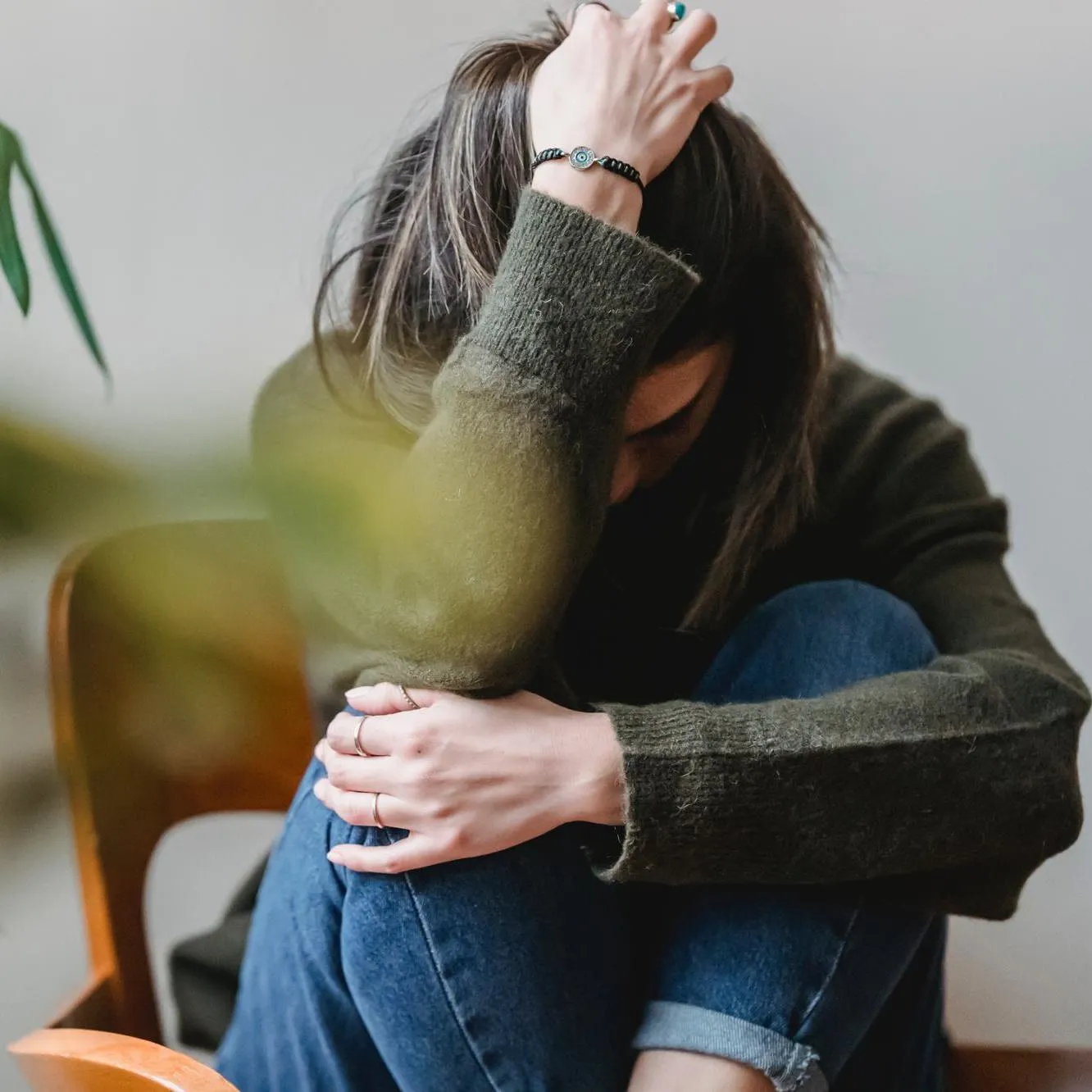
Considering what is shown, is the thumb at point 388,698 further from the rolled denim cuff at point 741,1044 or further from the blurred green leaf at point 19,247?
the blurred green leaf at point 19,247

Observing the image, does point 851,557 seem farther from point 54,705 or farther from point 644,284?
point 54,705

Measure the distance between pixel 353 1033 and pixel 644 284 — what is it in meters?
0.44

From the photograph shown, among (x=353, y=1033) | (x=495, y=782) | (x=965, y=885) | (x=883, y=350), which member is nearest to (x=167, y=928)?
(x=353, y=1033)

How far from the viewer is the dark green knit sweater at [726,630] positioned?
0.50m

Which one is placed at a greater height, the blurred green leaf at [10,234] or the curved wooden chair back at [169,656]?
the blurred green leaf at [10,234]

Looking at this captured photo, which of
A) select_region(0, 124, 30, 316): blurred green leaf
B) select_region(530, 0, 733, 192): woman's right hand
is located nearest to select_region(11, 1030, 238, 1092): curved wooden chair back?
select_region(0, 124, 30, 316): blurred green leaf

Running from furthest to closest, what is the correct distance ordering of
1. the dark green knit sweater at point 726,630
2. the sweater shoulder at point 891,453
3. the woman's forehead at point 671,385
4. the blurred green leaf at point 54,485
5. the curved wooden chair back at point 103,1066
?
the sweater shoulder at point 891,453 → the woman's forehead at point 671,385 → the dark green knit sweater at point 726,630 → the curved wooden chair back at point 103,1066 → the blurred green leaf at point 54,485

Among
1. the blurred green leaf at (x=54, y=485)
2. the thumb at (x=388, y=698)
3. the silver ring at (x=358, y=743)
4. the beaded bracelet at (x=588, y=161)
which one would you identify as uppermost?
the beaded bracelet at (x=588, y=161)

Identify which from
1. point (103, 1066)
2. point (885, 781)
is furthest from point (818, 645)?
point (103, 1066)

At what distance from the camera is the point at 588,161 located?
0.54 metres

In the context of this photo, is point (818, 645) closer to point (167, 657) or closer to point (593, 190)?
point (593, 190)

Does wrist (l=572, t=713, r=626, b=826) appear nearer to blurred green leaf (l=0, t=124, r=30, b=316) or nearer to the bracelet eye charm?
the bracelet eye charm

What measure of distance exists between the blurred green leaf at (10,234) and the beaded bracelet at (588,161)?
38 cm

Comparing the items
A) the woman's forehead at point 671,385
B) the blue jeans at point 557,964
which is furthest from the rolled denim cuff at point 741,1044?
the woman's forehead at point 671,385
